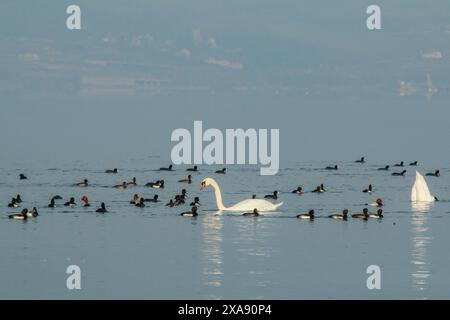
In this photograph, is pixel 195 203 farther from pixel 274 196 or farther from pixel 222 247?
pixel 222 247

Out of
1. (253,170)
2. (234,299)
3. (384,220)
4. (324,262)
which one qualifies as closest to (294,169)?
(253,170)

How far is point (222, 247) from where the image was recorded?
38.9 m

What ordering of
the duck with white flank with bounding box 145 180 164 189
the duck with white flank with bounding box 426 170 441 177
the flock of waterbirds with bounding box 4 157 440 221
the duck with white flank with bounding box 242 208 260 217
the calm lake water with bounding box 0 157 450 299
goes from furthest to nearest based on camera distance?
the duck with white flank with bounding box 426 170 441 177
the duck with white flank with bounding box 145 180 164 189
the duck with white flank with bounding box 242 208 260 217
the flock of waterbirds with bounding box 4 157 440 221
the calm lake water with bounding box 0 157 450 299

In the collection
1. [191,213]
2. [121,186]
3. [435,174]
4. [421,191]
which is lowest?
[191,213]

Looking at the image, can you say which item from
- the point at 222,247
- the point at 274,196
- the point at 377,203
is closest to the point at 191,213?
the point at 274,196

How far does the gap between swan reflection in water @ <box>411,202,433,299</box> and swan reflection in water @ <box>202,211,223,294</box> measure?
4618 mm

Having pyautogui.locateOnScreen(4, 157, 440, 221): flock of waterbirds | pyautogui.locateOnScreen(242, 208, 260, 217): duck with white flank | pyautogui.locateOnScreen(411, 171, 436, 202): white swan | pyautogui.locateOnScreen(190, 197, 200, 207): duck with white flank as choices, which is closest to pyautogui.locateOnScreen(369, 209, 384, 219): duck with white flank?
pyautogui.locateOnScreen(4, 157, 440, 221): flock of waterbirds

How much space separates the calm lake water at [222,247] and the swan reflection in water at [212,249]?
0.03 meters

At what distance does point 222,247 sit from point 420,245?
536 centimetres

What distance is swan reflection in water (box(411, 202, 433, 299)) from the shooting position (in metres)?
33.9

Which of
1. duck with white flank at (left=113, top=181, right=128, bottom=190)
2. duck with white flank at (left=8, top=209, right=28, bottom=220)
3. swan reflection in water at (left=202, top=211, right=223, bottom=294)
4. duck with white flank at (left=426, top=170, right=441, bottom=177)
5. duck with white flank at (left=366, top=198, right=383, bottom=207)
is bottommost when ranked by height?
swan reflection in water at (left=202, top=211, right=223, bottom=294)

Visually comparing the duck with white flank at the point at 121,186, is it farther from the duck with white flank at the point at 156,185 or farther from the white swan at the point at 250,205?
the white swan at the point at 250,205

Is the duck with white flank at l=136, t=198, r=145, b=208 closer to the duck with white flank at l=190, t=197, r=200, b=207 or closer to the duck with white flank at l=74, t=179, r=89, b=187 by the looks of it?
the duck with white flank at l=190, t=197, r=200, b=207
